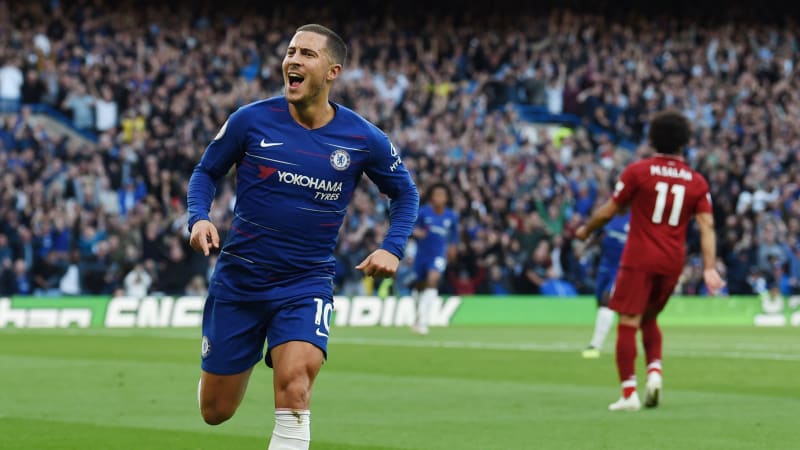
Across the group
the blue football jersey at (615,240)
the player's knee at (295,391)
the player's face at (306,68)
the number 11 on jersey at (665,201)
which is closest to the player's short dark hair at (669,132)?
the number 11 on jersey at (665,201)

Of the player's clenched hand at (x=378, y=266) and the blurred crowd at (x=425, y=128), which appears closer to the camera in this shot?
the player's clenched hand at (x=378, y=266)

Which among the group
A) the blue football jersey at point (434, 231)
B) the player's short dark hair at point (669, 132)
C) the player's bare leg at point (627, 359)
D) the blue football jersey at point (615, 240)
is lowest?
the blue football jersey at point (434, 231)

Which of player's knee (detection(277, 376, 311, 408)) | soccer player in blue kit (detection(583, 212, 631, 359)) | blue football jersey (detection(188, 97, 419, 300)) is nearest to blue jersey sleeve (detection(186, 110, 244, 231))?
blue football jersey (detection(188, 97, 419, 300))

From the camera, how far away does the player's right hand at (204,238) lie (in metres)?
7.00

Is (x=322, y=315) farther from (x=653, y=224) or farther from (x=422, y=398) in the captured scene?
(x=422, y=398)

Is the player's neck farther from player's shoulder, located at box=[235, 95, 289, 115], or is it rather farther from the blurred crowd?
the blurred crowd

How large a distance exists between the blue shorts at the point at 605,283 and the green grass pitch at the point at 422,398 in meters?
0.72

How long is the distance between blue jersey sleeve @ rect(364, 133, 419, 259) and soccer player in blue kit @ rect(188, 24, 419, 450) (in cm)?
3

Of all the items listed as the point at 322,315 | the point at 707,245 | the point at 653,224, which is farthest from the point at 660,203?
the point at 322,315

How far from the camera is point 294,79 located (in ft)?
24.4

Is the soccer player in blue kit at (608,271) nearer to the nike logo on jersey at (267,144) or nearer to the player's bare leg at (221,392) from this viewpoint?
the player's bare leg at (221,392)

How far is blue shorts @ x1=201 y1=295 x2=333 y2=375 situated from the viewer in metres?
7.38

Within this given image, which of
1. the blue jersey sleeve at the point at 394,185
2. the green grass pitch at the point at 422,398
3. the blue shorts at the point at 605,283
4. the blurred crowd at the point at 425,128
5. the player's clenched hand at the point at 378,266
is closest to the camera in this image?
the player's clenched hand at the point at 378,266

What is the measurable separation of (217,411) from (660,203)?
5.37m
